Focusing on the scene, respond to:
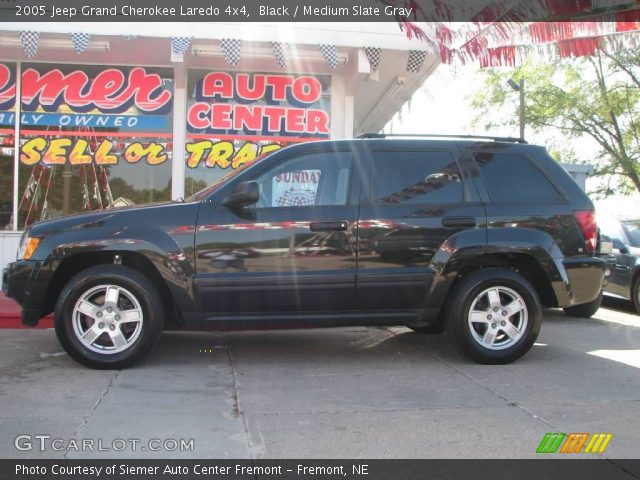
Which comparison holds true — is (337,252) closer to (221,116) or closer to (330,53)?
(330,53)

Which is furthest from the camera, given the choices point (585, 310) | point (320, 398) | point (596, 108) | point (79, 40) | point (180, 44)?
point (596, 108)

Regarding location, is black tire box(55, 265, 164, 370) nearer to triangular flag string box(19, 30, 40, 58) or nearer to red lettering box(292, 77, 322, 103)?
triangular flag string box(19, 30, 40, 58)

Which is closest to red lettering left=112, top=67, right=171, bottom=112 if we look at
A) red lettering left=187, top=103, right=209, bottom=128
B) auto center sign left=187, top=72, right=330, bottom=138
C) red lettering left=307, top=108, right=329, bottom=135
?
red lettering left=187, top=103, right=209, bottom=128

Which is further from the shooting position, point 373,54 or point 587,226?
point 373,54

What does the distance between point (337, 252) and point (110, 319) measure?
1950mm

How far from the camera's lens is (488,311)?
17.3 ft

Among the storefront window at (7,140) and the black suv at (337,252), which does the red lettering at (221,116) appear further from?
the black suv at (337,252)

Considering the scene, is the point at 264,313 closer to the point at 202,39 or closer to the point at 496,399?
the point at 496,399

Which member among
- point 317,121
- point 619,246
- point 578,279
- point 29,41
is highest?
point 29,41

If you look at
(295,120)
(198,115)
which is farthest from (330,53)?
(198,115)

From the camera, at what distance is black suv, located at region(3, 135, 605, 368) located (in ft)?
16.2

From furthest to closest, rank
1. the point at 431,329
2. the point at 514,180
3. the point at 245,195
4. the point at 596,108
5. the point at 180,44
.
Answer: the point at 596,108
the point at 180,44
the point at 431,329
the point at 514,180
the point at 245,195

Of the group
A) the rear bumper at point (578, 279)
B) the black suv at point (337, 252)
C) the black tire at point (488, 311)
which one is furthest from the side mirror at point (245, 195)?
the rear bumper at point (578, 279)

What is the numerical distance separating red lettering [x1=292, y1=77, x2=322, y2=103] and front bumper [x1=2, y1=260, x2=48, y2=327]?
19.4 feet
